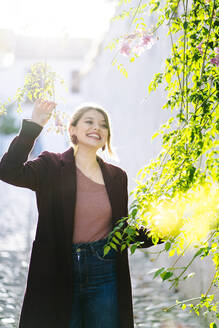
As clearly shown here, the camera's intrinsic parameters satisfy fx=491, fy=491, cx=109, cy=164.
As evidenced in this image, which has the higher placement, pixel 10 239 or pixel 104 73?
pixel 104 73

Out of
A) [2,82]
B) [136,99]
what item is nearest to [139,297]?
[136,99]

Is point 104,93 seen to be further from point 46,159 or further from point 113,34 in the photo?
point 46,159

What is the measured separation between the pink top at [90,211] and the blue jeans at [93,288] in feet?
0.18

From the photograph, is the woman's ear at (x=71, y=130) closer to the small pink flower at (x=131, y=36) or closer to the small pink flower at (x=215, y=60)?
the small pink flower at (x=131, y=36)

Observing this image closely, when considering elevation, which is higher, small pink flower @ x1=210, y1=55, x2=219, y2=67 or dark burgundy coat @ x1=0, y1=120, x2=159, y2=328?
small pink flower @ x1=210, y1=55, x2=219, y2=67

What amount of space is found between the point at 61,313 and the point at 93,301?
0.17 metres

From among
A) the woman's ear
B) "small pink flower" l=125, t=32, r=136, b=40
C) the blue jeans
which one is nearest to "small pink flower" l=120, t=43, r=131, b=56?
"small pink flower" l=125, t=32, r=136, b=40

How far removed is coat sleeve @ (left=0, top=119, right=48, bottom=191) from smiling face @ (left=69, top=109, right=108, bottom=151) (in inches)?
13.4

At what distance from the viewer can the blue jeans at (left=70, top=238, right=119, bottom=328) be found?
2.42 m

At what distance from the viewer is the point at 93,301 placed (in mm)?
2455

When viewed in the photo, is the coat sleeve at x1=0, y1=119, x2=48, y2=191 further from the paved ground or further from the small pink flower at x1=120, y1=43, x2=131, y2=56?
the paved ground

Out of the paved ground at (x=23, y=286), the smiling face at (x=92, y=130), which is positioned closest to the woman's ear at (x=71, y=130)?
the smiling face at (x=92, y=130)

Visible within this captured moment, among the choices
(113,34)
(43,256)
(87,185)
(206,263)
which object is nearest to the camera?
(43,256)

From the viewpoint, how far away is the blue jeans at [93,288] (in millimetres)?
2418
